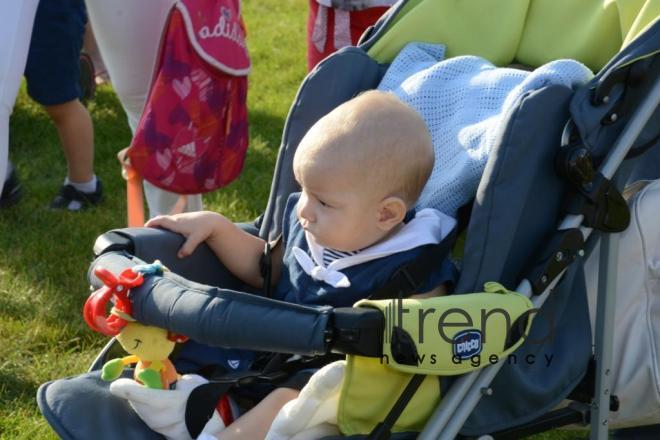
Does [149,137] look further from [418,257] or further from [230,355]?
[418,257]

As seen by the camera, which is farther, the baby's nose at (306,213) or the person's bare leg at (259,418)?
the baby's nose at (306,213)

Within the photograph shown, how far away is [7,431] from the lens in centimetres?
309

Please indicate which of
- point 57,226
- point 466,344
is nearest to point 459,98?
point 466,344

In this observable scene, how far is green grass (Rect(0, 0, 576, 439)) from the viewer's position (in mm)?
3439

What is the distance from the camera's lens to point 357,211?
7.68 feet

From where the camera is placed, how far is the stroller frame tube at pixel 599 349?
86.6 inches

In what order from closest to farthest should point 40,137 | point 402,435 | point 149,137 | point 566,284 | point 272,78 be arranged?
point 402,435 < point 566,284 < point 149,137 < point 40,137 < point 272,78

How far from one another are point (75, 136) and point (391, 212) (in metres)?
2.54

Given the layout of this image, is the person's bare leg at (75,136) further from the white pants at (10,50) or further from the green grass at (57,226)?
the white pants at (10,50)

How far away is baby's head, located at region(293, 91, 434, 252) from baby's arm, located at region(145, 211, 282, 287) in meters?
0.33

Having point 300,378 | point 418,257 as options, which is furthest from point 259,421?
point 418,257

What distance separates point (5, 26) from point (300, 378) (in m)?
1.38

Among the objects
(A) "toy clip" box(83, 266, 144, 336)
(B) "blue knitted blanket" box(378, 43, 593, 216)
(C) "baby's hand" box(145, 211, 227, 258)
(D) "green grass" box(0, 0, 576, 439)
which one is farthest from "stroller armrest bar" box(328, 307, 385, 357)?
(D) "green grass" box(0, 0, 576, 439)

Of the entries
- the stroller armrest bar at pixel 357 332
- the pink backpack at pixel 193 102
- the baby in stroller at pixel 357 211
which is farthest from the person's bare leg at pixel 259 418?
the pink backpack at pixel 193 102
